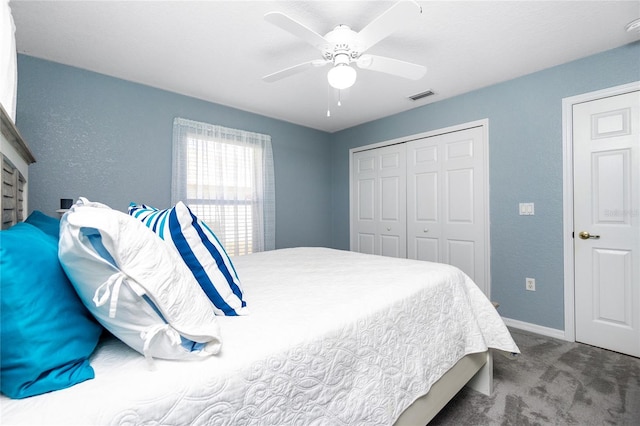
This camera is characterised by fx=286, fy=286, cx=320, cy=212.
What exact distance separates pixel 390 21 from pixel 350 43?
→ 13.6 inches

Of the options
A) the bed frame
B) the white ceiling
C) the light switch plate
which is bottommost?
the bed frame

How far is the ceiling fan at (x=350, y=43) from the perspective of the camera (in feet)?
4.88

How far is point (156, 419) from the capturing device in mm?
634

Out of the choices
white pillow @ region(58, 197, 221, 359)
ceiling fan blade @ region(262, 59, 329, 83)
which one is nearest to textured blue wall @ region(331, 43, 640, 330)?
ceiling fan blade @ region(262, 59, 329, 83)

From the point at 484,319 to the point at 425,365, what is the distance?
616 millimetres

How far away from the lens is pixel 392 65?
195cm

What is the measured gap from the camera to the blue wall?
2.38 meters

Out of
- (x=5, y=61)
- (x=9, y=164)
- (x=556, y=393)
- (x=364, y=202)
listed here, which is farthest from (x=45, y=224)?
(x=364, y=202)

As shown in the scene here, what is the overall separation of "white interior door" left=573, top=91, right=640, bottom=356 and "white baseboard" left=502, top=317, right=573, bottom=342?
11 cm

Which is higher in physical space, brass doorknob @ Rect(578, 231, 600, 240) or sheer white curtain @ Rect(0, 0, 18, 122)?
sheer white curtain @ Rect(0, 0, 18, 122)

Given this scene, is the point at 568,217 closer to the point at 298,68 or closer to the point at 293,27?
the point at 298,68

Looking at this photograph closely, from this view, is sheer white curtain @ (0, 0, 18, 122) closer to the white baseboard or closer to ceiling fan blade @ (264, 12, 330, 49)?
ceiling fan blade @ (264, 12, 330, 49)

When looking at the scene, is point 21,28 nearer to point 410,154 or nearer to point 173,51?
point 173,51

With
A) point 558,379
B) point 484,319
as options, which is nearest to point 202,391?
point 484,319
